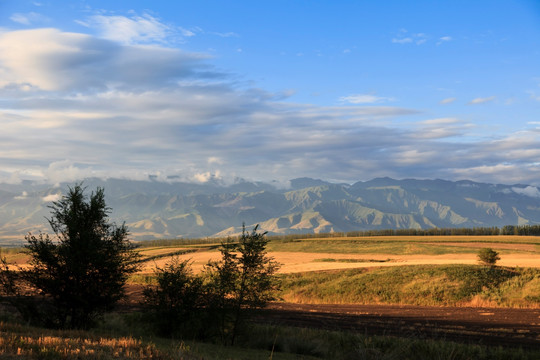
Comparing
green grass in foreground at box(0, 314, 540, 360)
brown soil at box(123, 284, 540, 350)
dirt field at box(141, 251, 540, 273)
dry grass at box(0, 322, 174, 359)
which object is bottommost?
dirt field at box(141, 251, 540, 273)

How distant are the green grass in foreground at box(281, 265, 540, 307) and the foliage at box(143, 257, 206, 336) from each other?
32988 mm

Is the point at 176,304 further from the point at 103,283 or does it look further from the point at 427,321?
the point at 427,321

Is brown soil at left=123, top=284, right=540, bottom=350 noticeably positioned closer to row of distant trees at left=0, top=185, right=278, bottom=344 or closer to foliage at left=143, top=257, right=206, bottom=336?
row of distant trees at left=0, top=185, right=278, bottom=344

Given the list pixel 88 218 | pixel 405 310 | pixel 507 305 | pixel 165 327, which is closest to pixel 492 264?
pixel 507 305

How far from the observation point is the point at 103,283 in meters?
28.1

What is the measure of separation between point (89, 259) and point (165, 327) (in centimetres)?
679

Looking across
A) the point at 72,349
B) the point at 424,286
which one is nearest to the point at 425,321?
the point at 424,286

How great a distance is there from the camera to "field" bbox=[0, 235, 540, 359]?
16125mm

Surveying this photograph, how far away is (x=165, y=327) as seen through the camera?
95.3ft

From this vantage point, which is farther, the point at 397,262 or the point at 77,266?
the point at 397,262

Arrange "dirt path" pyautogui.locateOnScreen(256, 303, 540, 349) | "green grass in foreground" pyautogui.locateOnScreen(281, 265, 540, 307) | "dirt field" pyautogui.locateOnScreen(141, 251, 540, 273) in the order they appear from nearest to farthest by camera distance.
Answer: "dirt path" pyautogui.locateOnScreen(256, 303, 540, 349)
"green grass in foreground" pyautogui.locateOnScreen(281, 265, 540, 307)
"dirt field" pyautogui.locateOnScreen(141, 251, 540, 273)

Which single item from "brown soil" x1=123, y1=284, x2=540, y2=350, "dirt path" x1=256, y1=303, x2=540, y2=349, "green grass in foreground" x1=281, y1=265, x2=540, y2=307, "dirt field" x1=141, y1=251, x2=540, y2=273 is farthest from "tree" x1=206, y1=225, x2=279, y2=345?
"dirt field" x1=141, y1=251, x2=540, y2=273

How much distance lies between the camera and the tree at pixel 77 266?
27.4 m

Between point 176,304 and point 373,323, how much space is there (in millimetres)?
18747
